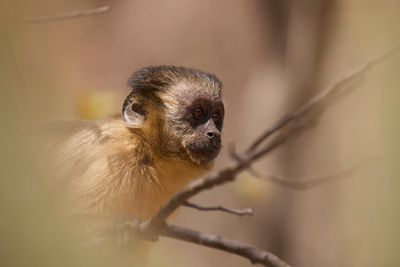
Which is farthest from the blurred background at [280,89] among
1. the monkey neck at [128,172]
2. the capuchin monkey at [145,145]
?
the monkey neck at [128,172]

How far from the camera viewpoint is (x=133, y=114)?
3850 millimetres

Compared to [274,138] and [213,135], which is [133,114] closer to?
[213,135]

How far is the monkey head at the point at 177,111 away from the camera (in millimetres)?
3811

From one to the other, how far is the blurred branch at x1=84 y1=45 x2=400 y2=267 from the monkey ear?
1.36 m

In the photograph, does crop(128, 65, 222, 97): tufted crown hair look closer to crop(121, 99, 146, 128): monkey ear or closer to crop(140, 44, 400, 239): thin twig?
crop(121, 99, 146, 128): monkey ear

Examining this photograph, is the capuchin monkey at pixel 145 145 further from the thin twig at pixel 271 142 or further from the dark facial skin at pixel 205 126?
the thin twig at pixel 271 142

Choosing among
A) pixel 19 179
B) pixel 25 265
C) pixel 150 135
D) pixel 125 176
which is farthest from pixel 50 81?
pixel 150 135

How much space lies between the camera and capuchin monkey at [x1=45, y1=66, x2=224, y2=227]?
340cm

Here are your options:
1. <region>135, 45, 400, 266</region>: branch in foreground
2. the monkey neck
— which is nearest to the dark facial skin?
the monkey neck

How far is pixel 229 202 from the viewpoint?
7.16 metres

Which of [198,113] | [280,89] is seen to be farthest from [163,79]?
[280,89]

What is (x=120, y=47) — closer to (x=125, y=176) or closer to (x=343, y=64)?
(x=343, y=64)

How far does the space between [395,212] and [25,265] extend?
485 cm

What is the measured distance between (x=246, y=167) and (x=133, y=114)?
2.30 metres
